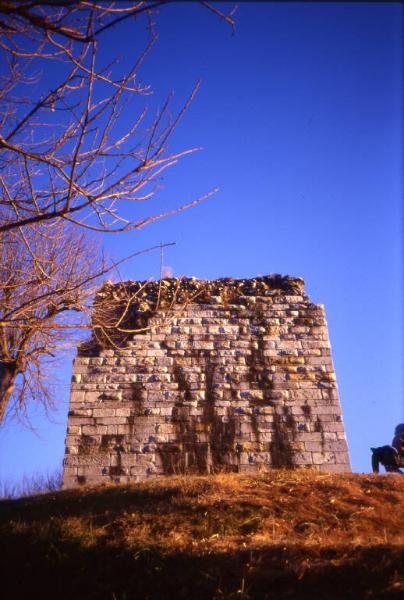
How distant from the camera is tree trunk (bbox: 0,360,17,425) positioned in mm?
7219

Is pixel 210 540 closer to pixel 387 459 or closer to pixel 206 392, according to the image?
pixel 206 392

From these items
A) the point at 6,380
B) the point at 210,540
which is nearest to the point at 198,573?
the point at 210,540

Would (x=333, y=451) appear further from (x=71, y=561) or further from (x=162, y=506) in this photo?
(x=71, y=561)

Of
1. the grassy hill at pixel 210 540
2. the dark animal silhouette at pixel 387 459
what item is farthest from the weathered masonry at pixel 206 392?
the dark animal silhouette at pixel 387 459

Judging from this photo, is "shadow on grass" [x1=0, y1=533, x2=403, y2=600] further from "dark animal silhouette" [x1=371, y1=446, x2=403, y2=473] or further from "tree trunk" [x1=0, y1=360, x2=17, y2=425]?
"dark animal silhouette" [x1=371, y1=446, x2=403, y2=473]

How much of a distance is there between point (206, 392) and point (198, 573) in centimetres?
451

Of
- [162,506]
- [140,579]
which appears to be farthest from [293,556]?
[162,506]

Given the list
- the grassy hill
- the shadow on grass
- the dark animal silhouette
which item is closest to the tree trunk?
the grassy hill

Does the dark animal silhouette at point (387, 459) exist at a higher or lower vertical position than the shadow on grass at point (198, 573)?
higher

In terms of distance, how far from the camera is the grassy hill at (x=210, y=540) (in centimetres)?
383

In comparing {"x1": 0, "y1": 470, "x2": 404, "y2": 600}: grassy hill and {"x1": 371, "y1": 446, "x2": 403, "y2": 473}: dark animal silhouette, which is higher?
{"x1": 371, "y1": 446, "x2": 403, "y2": 473}: dark animal silhouette

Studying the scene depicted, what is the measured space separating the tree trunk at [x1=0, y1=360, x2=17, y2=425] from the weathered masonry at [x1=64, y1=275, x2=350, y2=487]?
1280 millimetres

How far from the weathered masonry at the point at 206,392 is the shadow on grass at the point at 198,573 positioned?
3.22 meters

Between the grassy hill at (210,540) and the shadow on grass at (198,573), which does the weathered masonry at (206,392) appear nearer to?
the grassy hill at (210,540)
